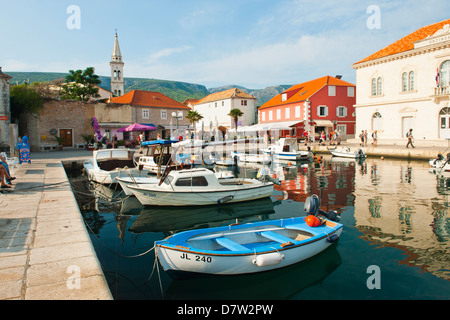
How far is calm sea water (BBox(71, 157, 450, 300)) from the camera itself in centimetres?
634

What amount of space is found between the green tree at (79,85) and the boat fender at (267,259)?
51086 millimetres

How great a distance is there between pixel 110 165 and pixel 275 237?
45.8 feet

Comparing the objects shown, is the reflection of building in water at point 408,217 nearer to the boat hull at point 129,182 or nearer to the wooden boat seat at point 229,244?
the wooden boat seat at point 229,244

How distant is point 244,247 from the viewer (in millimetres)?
6766

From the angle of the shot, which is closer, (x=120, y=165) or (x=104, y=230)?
(x=104, y=230)

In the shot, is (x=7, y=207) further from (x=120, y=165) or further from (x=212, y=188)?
(x=120, y=165)

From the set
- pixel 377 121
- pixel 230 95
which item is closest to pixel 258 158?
pixel 377 121

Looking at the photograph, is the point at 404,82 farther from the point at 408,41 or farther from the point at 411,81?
the point at 408,41

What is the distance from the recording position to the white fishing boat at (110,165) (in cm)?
1717

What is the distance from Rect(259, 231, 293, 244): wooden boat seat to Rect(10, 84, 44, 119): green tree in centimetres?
3495

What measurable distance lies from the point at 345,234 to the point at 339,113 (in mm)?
43507

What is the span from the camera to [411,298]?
599 centimetres

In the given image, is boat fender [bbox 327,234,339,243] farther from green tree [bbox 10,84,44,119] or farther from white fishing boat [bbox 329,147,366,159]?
green tree [bbox 10,84,44,119]
